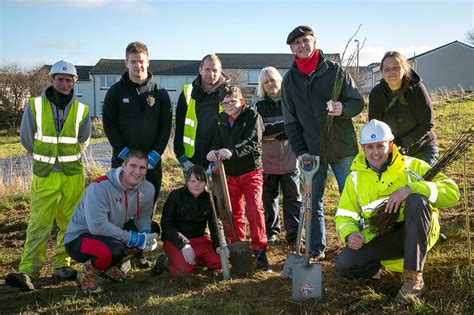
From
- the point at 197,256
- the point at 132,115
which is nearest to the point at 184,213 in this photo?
the point at 197,256

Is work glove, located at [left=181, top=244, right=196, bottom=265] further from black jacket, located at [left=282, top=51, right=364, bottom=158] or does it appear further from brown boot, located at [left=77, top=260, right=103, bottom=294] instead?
black jacket, located at [left=282, top=51, right=364, bottom=158]

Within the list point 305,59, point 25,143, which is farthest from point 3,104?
point 305,59

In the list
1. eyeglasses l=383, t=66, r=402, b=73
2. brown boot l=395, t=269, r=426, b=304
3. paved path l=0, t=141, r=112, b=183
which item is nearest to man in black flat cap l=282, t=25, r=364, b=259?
eyeglasses l=383, t=66, r=402, b=73

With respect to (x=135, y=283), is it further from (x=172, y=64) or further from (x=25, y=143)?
(x=172, y=64)

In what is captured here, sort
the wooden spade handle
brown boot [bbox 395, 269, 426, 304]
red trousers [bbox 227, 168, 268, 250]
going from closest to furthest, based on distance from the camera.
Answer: brown boot [bbox 395, 269, 426, 304], the wooden spade handle, red trousers [bbox 227, 168, 268, 250]

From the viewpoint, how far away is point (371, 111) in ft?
15.6

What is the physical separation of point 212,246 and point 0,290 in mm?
2094

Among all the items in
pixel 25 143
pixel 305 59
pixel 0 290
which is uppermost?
pixel 305 59

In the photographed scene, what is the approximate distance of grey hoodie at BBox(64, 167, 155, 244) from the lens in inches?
179

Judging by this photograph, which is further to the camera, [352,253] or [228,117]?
[228,117]

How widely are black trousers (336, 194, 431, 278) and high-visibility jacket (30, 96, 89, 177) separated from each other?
2963mm

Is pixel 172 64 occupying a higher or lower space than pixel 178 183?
higher

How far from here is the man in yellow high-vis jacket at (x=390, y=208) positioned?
3.67m

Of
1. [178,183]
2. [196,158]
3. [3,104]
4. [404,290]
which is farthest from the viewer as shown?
[3,104]
